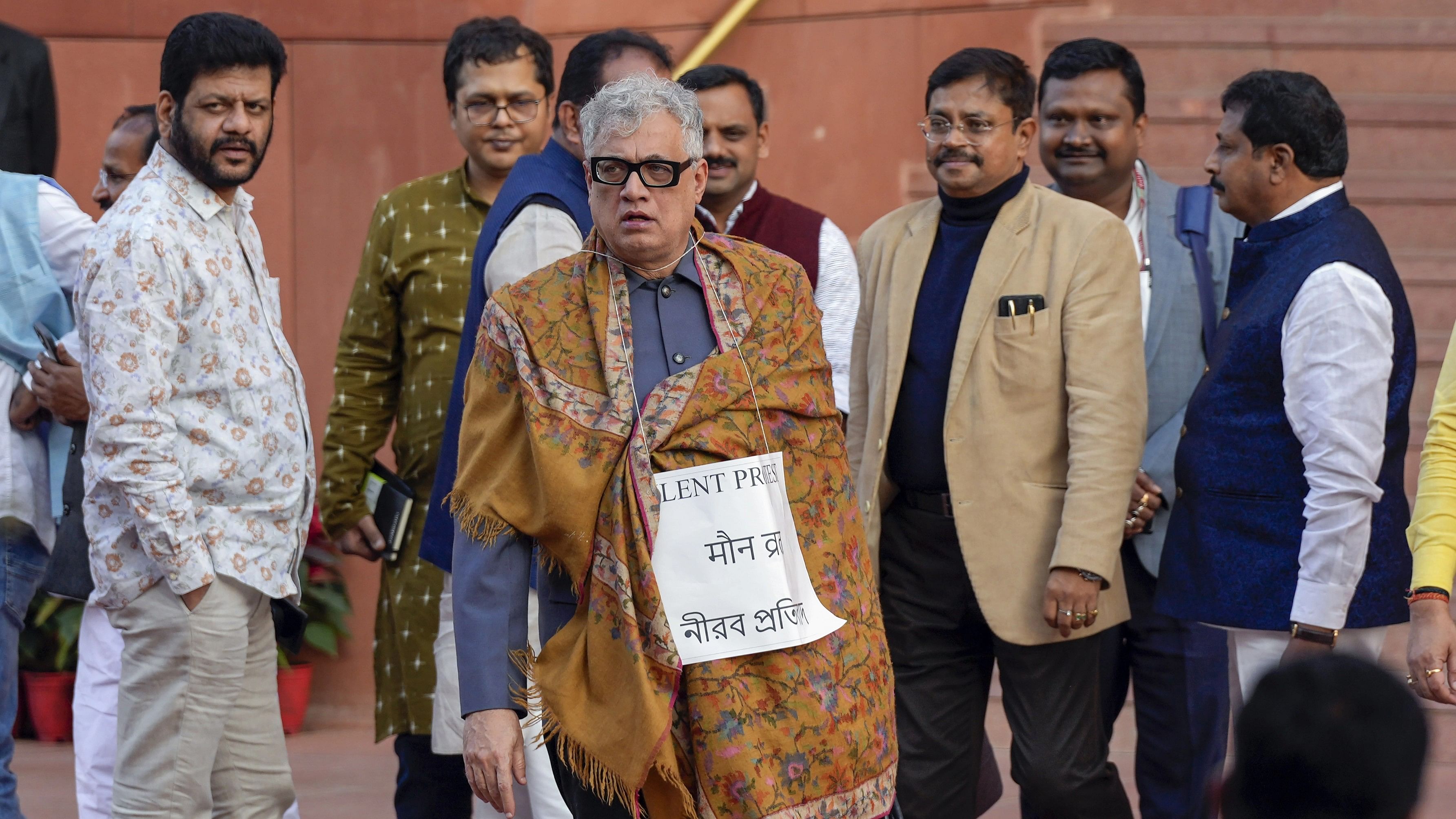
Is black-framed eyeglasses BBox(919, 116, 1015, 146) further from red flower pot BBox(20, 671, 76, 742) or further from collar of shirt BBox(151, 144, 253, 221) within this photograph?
red flower pot BBox(20, 671, 76, 742)

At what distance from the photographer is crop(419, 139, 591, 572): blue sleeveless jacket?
387cm

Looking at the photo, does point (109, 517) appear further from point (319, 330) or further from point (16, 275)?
point (319, 330)

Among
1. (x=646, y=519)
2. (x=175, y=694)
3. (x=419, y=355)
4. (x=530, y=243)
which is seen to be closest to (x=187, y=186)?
(x=530, y=243)

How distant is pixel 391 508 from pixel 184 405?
1.01 meters

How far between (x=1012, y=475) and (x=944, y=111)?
96cm

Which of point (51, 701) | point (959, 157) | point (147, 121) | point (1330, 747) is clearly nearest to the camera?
point (1330, 747)

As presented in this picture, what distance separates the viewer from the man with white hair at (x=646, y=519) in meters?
2.84

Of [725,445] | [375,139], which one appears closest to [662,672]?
[725,445]

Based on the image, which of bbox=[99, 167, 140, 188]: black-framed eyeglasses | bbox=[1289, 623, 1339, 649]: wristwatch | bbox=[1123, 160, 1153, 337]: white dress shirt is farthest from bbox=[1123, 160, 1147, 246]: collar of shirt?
bbox=[99, 167, 140, 188]: black-framed eyeglasses

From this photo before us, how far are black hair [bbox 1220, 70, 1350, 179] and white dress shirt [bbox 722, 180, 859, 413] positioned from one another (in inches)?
47.6

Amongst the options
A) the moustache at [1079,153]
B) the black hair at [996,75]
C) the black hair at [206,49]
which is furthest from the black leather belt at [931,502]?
the black hair at [206,49]

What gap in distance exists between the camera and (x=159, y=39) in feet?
23.8

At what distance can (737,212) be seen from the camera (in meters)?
5.06

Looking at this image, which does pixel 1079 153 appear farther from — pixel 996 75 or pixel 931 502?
pixel 931 502
